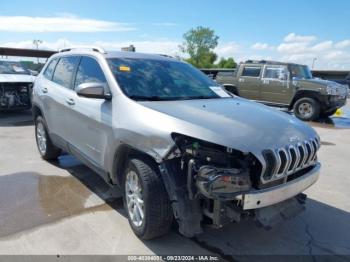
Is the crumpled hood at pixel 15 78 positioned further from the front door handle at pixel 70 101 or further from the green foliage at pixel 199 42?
the green foliage at pixel 199 42

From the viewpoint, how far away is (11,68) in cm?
1155

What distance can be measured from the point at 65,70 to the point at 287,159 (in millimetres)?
3454

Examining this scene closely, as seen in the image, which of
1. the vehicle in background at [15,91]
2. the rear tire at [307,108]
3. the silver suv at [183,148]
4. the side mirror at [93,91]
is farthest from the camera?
the rear tire at [307,108]

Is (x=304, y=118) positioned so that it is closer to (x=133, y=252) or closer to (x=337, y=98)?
(x=337, y=98)

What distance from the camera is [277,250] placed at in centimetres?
333

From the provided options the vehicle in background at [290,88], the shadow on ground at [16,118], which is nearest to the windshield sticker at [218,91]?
the shadow on ground at [16,118]

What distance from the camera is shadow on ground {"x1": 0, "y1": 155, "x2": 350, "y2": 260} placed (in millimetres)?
3371

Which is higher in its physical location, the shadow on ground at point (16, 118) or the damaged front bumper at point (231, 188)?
the damaged front bumper at point (231, 188)

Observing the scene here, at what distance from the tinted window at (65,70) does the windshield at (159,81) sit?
952 mm

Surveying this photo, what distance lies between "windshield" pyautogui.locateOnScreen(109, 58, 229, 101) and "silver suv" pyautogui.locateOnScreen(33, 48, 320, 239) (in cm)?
1

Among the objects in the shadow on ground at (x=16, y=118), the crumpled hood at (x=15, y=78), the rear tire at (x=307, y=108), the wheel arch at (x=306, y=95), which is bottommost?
the shadow on ground at (x=16, y=118)

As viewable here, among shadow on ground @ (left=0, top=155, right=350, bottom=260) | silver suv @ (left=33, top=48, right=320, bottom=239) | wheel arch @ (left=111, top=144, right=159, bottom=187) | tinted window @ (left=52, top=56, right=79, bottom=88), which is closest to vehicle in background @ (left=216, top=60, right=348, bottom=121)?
shadow on ground @ (left=0, top=155, right=350, bottom=260)

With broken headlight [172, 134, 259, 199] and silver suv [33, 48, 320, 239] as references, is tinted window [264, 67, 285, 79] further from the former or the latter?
broken headlight [172, 134, 259, 199]

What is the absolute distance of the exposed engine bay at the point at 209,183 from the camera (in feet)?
8.81
